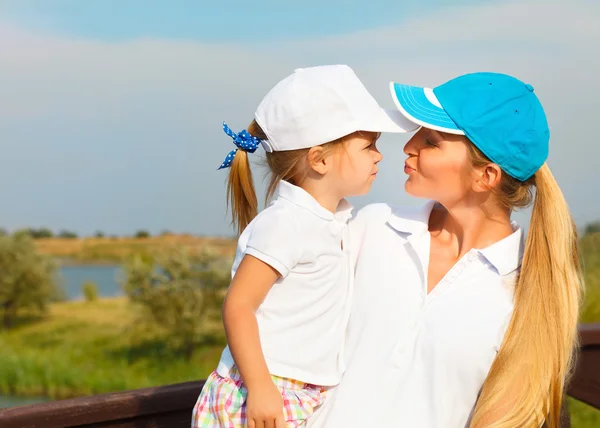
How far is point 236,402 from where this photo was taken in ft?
5.72

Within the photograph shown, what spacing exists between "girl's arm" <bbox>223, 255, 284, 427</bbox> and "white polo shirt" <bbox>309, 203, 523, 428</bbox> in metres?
0.18

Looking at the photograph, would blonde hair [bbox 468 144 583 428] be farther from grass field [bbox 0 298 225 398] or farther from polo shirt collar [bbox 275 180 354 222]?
grass field [bbox 0 298 225 398]

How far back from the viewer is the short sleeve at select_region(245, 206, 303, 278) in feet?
5.44

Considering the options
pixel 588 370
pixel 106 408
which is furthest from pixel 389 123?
pixel 588 370

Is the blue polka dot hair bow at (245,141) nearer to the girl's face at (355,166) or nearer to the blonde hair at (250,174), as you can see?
the blonde hair at (250,174)

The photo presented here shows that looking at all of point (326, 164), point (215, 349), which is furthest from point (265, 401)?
point (215, 349)

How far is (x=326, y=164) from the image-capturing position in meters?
1.78

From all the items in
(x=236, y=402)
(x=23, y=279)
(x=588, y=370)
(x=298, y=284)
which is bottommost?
(x=23, y=279)

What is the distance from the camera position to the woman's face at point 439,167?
185 centimetres

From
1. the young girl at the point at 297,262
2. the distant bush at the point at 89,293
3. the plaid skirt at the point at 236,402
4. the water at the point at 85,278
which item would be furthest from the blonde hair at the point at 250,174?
the distant bush at the point at 89,293

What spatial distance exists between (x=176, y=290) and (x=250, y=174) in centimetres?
382

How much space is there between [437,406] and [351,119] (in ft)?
2.11

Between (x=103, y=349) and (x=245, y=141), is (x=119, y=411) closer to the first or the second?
(x=245, y=141)

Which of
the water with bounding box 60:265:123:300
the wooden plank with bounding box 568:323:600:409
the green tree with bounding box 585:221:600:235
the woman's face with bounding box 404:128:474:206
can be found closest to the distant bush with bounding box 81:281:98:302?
the water with bounding box 60:265:123:300
